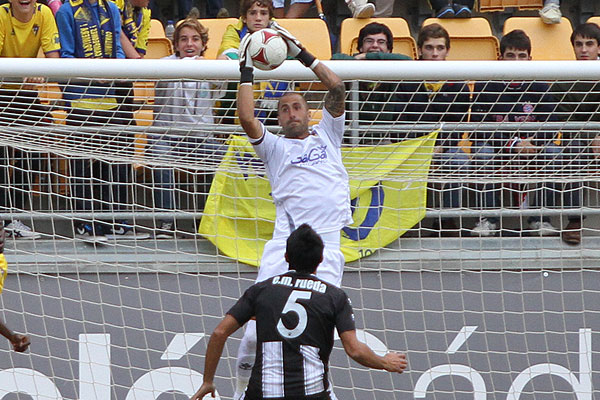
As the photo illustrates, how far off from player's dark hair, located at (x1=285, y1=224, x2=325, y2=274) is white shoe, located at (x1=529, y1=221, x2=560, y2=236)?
2.36 meters

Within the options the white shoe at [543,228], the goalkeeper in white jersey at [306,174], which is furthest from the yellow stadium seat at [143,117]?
the white shoe at [543,228]

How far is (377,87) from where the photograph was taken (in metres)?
5.78

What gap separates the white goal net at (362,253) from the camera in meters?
6.05

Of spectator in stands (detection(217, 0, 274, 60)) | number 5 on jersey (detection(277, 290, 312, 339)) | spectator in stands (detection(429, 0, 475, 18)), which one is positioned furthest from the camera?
spectator in stands (detection(429, 0, 475, 18))

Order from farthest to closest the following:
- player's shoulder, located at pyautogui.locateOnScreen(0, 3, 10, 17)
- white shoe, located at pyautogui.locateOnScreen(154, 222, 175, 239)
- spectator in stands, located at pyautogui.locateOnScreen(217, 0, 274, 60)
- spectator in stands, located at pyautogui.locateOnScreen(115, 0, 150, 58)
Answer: spectator in stands, located at pyautogui.locateOnScreen(115, 0, 150, 58) < spectator in stands, located at pyautogui.locateOnScreen(217, 0, 274, 60) < player's shoulder, located at pyautogui.locateOnScreen(0, 3, 10, 17) < white shoe, located at pyautogui.locateOnScreen(154, 222, 175, 239)

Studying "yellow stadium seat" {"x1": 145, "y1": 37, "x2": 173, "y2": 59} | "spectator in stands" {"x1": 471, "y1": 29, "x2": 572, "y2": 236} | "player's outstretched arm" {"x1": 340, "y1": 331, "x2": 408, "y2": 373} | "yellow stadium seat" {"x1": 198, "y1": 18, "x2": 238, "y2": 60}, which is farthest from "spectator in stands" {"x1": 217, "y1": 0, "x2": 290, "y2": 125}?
"player's outstretched arm" {"x1": 340, "y1": 331, "x2": 408, "y2": 373}

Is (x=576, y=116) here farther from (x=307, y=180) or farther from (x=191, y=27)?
(x=191, y=27)

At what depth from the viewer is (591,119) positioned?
6332 millimetres

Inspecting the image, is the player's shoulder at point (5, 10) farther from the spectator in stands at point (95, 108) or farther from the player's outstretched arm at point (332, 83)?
the player's outstretched arm at point (332, 83)

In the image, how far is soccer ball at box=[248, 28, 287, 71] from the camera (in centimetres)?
464

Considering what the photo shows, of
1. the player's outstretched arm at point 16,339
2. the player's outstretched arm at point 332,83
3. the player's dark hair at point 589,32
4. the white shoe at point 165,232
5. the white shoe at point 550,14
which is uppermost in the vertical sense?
the white shoe at point 550,14

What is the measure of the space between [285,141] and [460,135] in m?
1.57

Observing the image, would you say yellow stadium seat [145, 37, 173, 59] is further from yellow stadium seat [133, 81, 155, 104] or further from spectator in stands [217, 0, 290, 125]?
yellow stadium seat [133, 81, 155, 104]

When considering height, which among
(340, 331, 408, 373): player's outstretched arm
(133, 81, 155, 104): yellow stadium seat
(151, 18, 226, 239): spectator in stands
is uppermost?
(133, 81, 155, 104): yellow stadium seat
